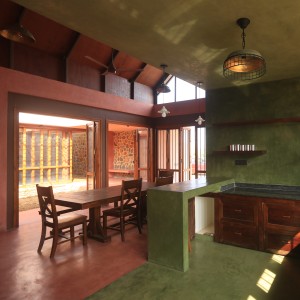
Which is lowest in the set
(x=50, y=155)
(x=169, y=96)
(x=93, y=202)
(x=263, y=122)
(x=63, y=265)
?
(x=63, y=265)

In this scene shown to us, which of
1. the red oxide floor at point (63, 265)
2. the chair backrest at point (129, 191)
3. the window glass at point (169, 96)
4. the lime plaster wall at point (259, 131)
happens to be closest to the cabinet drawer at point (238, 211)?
the lime plaster wall at point (259, 131)

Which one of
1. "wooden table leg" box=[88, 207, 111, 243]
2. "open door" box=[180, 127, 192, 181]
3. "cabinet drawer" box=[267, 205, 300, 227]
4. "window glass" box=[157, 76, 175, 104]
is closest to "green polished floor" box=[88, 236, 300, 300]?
"cabinet drawer" box=[267, 205, 300, 227]

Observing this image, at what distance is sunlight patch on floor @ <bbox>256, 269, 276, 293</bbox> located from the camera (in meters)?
2.41

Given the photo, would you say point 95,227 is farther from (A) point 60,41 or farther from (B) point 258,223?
(A) point 60,41

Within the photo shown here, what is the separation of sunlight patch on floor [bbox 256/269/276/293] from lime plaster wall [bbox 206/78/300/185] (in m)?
1.55

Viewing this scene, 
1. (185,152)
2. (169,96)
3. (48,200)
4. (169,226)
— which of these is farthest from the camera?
(169,96)

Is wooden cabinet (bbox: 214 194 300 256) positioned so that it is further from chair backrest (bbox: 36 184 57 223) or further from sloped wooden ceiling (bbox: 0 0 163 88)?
sloped wooden ceiling (bbox: 0 0 163 88)

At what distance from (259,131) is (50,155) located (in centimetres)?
821

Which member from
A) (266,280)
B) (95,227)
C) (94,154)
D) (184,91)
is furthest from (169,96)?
(266,280)

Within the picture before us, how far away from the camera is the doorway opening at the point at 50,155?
8945 mm

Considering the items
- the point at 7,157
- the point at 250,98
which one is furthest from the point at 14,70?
the point at 250,98

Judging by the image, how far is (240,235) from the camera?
339cm

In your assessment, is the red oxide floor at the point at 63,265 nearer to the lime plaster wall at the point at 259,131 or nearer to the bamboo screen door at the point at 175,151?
the lime plaster wall at the point at 259,131

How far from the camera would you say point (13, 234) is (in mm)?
4109
